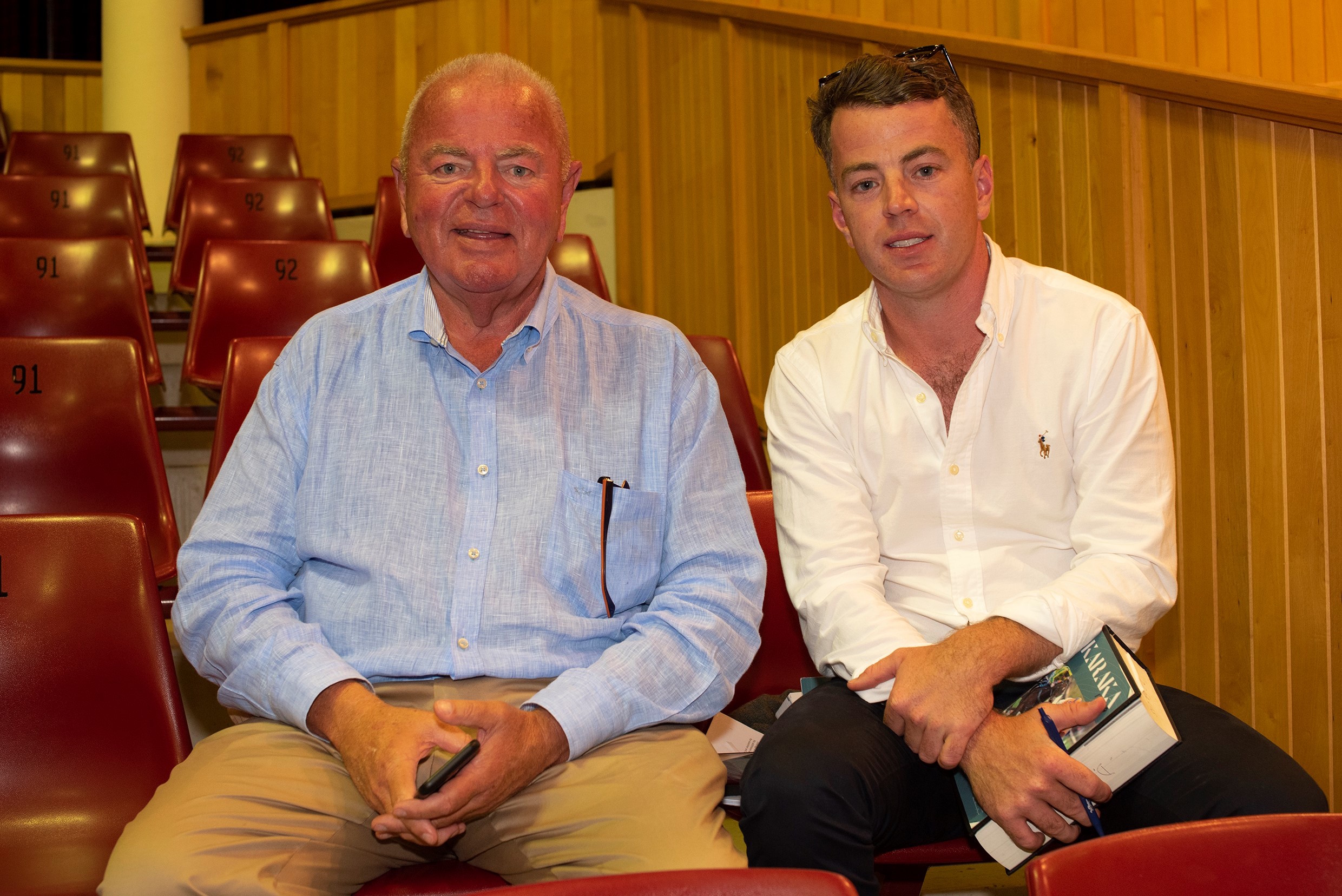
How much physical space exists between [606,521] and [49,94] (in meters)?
6.81

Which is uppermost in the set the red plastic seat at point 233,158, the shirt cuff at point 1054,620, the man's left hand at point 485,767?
the red plastic seat at point 233,158

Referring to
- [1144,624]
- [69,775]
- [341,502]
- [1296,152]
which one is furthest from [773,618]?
[1296,152]

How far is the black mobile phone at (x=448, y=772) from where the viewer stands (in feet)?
3.68

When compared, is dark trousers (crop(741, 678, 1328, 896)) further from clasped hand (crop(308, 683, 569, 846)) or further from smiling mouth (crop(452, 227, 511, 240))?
smiling mouth (crop(452, 227, 511, 240))

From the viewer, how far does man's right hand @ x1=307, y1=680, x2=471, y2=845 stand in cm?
115

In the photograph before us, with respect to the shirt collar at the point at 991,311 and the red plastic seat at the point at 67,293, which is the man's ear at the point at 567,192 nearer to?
the shirt collar at the point at 991,311

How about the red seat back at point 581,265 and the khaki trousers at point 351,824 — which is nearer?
the khaki trousers at point 351,824

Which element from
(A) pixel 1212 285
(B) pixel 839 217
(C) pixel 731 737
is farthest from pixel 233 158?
(C) pixel 731 737

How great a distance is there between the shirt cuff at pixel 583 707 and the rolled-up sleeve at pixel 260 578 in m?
0.22

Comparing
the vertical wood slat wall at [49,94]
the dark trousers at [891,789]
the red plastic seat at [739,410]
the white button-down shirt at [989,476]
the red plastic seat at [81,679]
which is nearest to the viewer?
the dark trousers at [891,789]

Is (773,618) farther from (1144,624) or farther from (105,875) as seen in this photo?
(105,875)

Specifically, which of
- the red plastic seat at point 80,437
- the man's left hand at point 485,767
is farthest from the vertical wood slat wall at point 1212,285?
the red plastic seat at point 80,437

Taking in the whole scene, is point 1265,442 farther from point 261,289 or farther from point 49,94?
point 49,94

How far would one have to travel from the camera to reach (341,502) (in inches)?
56.1
